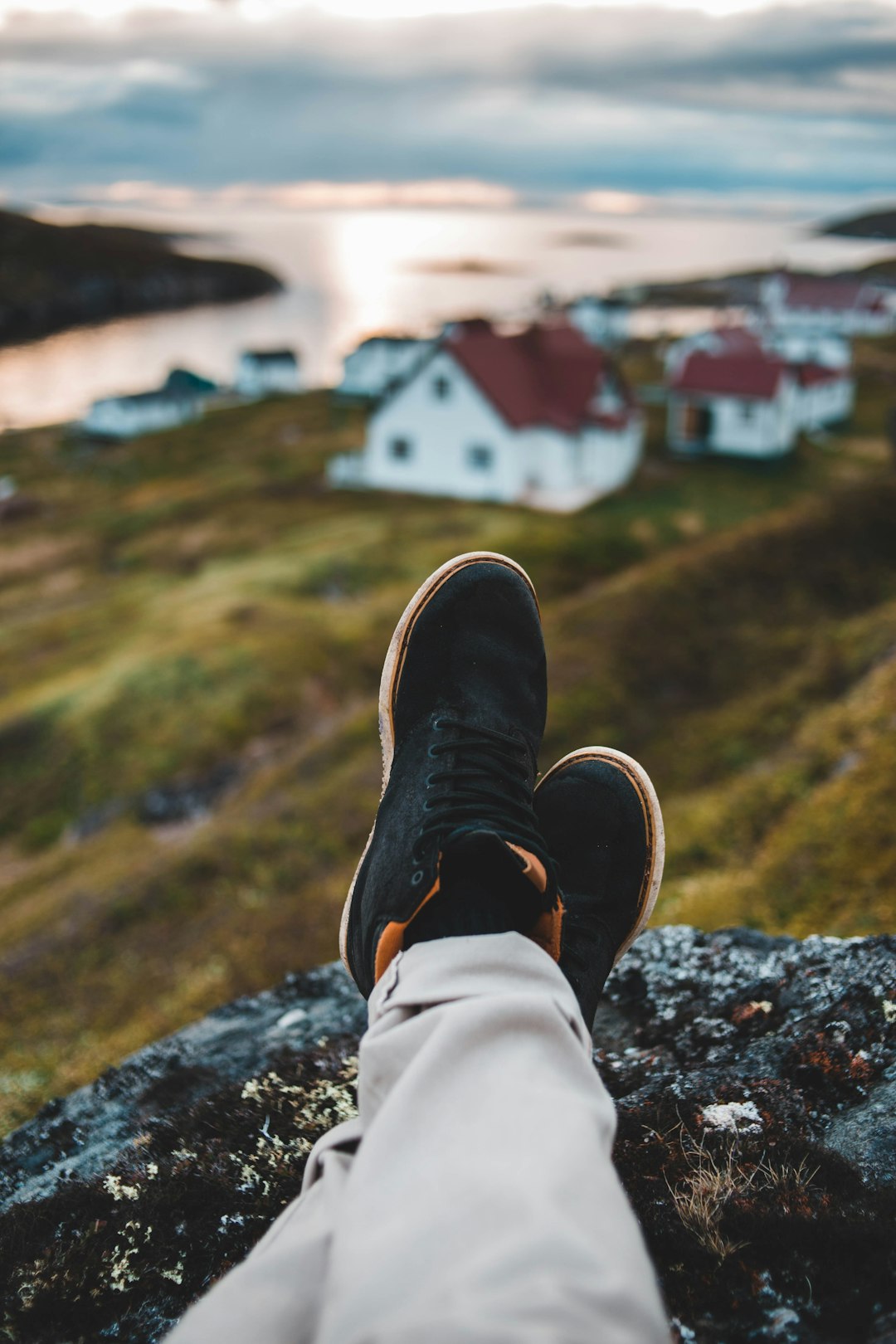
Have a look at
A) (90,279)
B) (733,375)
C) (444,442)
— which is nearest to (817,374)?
(733,375)

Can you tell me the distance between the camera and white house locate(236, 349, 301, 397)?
65875mm

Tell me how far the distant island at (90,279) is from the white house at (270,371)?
5430 cm

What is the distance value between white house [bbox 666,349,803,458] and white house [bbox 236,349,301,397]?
128 ft

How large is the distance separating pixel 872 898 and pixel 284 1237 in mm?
4184

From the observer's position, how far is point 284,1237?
2055mm

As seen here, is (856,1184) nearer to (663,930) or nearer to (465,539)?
(663,930)

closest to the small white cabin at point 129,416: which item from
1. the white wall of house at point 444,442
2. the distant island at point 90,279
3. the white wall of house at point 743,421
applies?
the white wall of house at point 444,442

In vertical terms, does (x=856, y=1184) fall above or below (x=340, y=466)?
above

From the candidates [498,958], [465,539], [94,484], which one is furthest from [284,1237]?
[94,484]

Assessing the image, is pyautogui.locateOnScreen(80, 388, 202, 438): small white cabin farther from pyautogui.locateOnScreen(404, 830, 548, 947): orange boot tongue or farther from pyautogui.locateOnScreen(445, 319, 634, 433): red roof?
pyautogui.locateOnScreen(404, 830, 548, 947): orange boot tongue

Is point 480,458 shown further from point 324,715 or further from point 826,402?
point 826,402

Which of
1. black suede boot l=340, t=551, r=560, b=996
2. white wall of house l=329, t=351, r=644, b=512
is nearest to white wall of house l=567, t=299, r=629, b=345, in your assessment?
white wall of house l=329, t=351, r=644, b=512

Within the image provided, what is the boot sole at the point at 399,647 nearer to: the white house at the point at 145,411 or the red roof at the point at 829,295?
the white house at the point at 145,411

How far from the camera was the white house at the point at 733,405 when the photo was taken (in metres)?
32.3
